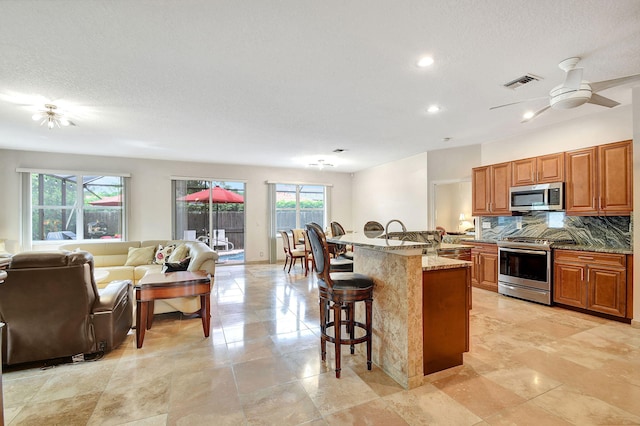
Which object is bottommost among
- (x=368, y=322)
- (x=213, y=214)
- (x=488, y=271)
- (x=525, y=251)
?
(x=488, y=271)

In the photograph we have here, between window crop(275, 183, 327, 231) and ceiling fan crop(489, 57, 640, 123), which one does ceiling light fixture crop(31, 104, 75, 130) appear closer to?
window crop(275, 183, 327, 231)

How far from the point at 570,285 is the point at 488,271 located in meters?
1.13

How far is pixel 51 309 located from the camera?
7.78ft

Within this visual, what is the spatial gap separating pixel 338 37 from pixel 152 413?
9.70ft

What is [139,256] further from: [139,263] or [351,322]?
[351,322]

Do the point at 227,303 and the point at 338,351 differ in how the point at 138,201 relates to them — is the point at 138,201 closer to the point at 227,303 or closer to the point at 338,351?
the point at 227,303

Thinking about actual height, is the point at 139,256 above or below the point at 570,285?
above

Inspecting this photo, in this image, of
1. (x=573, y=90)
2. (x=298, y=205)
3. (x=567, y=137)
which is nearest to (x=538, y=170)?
(x=567, y=137)

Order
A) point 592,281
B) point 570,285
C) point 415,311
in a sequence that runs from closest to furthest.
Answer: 1. point 415,311
2. point 592,281
3. point 570,285

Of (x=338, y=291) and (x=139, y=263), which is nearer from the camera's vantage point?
(x=338, y=291)

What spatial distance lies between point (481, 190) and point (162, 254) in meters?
6.00

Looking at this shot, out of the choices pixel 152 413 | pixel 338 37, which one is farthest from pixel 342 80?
pixel 152 413

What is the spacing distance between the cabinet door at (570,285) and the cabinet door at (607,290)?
0.24ft

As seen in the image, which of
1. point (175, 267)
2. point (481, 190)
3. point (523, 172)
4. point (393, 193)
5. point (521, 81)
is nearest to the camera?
point (521, 81)
